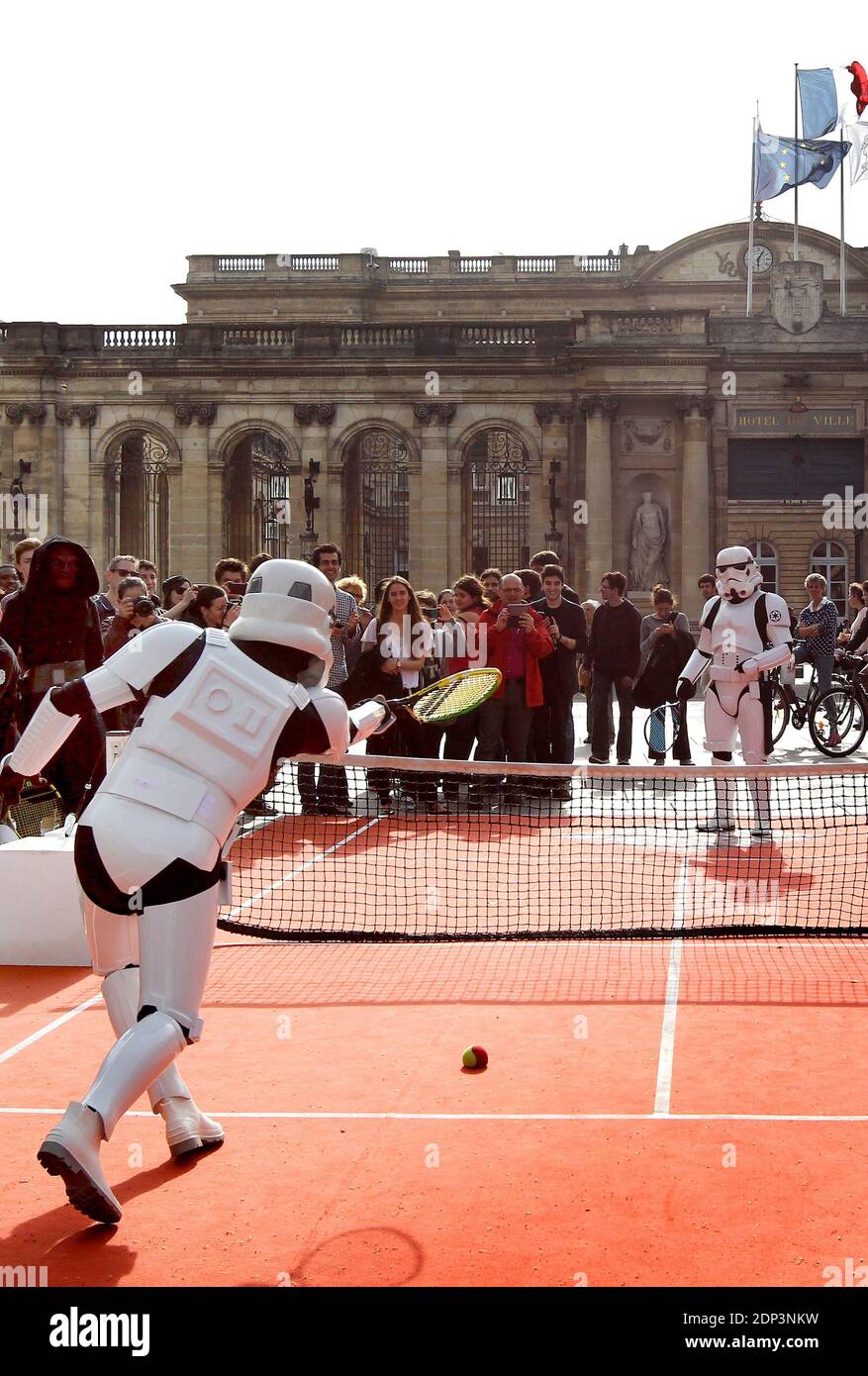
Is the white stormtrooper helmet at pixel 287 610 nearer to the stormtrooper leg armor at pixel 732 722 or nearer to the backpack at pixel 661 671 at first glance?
the stormtrooper leg armor at pixel 732 722

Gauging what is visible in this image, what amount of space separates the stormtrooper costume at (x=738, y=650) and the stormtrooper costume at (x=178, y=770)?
695 cm

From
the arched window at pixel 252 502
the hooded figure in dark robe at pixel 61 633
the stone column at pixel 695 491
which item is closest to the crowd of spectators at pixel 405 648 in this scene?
the hooded figure in dark robe at pixel 61 633

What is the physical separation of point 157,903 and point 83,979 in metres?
3.28

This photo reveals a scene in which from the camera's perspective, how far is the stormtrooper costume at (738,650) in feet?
38.0

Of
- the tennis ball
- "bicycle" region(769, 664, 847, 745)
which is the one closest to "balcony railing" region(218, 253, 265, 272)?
"bicycle" region(769, 664, 847, 745)

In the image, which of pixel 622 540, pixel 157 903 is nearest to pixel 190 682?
pixel 157 903

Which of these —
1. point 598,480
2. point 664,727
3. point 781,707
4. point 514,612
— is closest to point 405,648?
point 514,612

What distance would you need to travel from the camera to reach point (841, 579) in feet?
122

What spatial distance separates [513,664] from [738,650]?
2694 mm

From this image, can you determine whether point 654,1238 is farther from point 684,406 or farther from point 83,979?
point 684,406

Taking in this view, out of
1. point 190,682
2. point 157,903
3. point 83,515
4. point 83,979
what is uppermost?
point 83,515

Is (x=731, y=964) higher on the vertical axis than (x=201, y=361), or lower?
lower

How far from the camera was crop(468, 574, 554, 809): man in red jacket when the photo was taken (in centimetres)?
1376

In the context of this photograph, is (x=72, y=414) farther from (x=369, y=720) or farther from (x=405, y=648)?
(x=369, y=720)
